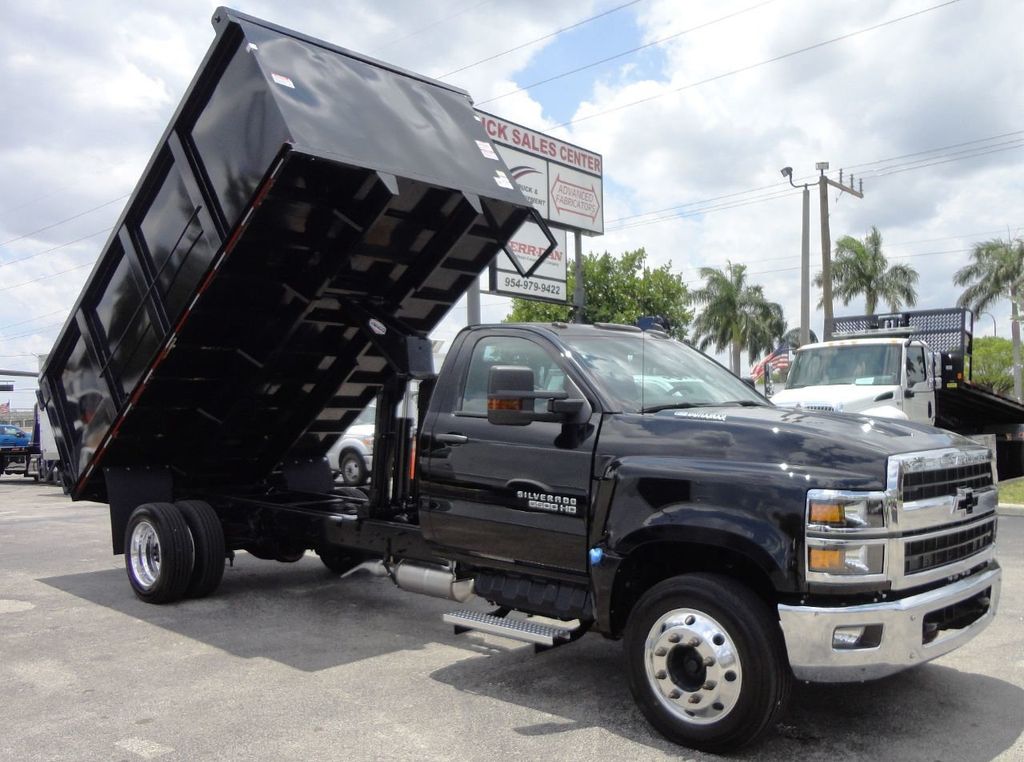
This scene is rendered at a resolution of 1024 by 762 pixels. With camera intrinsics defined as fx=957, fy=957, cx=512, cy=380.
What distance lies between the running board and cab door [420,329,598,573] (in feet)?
1.13

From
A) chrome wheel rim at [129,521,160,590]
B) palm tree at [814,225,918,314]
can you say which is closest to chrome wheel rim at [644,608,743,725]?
chrome wheel rim at [129,521,160,590]

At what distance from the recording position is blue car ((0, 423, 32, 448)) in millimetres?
28156

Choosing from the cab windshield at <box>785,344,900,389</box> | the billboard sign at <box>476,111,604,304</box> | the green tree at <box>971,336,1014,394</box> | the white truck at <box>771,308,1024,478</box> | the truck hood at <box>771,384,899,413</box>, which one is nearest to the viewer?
the truck hood at <box>771,384,899,413</box>

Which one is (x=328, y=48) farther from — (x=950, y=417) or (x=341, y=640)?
(x=950, y=417)

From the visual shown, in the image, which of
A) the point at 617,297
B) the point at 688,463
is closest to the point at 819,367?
the point at 688,463

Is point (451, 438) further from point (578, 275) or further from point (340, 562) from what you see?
point (578, 275)

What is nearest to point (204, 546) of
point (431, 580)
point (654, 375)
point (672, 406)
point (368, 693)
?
point (431, 580)

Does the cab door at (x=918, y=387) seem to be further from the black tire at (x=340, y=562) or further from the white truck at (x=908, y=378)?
the black tire at (x=340, y=562)

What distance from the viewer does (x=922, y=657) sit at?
418 cm

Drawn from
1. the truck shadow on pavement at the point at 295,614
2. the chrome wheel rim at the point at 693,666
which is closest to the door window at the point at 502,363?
the chrome wheel rim at the point at 693,666

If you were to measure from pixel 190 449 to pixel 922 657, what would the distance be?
617 cm

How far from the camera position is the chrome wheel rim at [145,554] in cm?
756

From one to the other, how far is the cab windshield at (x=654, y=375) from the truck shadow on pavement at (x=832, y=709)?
63.2 inches

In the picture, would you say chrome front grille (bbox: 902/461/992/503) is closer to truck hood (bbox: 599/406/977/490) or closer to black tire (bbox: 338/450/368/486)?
truck hood (bbox: 599/406/977/490)
